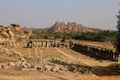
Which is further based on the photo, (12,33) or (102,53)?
(12,33)

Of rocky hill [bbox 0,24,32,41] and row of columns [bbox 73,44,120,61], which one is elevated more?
rocky hill [bbox 0,24,32,41]

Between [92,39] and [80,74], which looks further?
[92,39]

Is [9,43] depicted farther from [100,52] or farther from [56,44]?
[100,52]

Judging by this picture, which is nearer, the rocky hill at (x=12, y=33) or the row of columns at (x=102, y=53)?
the row of columns at (x=102, y=53)

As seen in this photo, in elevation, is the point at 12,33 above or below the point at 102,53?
above

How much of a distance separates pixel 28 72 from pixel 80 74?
431 cm

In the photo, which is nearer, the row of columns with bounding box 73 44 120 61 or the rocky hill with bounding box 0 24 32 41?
the row of columns with bounding box 73 44 120 61

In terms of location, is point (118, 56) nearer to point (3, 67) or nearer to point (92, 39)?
point (3, 67)

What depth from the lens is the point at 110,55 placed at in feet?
167

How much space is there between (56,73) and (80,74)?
6.98ft

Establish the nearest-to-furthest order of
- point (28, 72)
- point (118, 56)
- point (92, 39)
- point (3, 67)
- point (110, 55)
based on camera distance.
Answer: point (28, 72)
point (3, 67)
point (118, 56)
point (110, 55)
point (92, 39)

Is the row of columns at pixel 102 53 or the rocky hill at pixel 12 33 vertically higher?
the rocky hill at pixel 12 33

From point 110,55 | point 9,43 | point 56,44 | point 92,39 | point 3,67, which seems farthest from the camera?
point 92,39

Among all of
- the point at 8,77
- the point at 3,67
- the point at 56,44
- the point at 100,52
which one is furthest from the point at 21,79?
the point at 56,44
